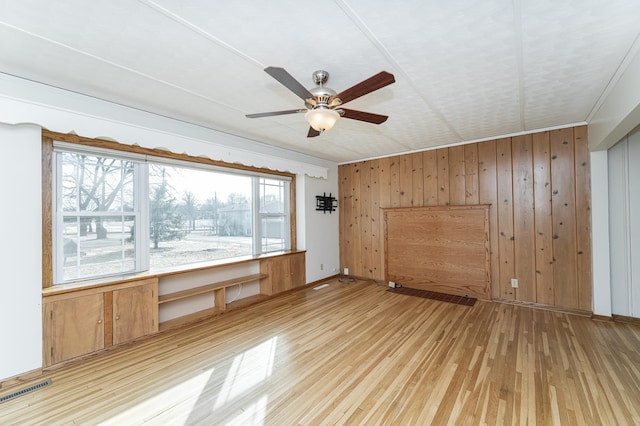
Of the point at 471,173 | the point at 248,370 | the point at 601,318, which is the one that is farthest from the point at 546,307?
the point at 248,370

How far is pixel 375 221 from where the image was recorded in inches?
207

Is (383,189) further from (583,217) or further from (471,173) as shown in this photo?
(583,217)

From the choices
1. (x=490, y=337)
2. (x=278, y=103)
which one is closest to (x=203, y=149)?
(x=278, y=103)

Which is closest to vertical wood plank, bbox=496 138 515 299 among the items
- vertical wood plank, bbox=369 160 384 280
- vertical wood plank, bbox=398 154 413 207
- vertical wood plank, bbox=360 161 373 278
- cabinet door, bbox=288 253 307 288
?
vertical wood plank, bbox=398 154 413 207

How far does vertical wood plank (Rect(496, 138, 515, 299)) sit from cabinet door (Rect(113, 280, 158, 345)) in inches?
180

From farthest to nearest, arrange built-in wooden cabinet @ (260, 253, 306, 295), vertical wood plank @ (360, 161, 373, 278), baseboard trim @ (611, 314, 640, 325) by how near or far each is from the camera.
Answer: vertical wood plank @ (360, 161, 373, 278)
built-in wooden cabinet @ (260, 253, 306, 295)
baseboard trim @ (611, 314, 640, 325)

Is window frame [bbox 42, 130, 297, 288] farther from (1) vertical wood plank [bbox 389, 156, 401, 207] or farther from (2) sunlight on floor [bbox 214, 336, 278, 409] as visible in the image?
(1) vertical wood plank [bbox 389, 156, 401, 207]

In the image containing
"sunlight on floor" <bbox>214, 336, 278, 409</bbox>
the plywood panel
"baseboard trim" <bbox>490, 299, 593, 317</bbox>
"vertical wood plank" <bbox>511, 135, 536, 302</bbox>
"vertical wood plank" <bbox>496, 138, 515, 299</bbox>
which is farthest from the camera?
the plywood panel

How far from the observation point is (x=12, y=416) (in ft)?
6.05

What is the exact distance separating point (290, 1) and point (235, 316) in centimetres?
343

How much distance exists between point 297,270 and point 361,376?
8.60 feet

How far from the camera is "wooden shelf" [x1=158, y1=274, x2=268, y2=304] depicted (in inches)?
125

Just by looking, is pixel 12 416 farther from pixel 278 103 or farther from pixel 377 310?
pixel 377 310

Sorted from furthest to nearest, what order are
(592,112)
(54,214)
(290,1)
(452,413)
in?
(592,112) → (54,214) → (452,413) → (290,1)
